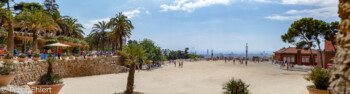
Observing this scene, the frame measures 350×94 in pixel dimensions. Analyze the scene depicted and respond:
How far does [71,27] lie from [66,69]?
27.5 m

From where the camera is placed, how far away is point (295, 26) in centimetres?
3391

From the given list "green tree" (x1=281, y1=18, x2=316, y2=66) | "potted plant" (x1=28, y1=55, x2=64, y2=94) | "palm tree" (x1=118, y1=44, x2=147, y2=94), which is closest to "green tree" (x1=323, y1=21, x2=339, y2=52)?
"green tree" (x1=281, y1=18, x2=316, y2=66)

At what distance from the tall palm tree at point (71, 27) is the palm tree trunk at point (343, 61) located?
51.4 meters

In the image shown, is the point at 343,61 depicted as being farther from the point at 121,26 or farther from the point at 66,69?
the point at 121,26

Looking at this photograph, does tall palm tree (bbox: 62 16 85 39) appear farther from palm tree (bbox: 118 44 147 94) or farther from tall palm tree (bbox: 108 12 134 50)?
palm tree (bbox: 118 44 147 94)

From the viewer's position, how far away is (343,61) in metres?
3.43

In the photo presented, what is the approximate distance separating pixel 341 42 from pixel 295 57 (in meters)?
52.7

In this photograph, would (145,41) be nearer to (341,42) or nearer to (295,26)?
(295,26)

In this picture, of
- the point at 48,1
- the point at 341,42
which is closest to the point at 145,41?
the point at 48,1


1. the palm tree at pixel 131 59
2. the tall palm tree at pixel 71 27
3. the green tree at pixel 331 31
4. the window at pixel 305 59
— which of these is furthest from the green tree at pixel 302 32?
the tall palm tree at pixel 71 27

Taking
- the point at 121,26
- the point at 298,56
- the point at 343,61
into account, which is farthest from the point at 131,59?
the point at 298,56

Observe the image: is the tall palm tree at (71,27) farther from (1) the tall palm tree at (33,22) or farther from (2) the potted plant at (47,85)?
(2) the potted plant at (47,85)

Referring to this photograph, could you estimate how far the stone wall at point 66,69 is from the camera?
18.2 m

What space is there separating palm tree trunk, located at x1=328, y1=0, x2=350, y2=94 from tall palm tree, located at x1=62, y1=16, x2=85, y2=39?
51372 mm
